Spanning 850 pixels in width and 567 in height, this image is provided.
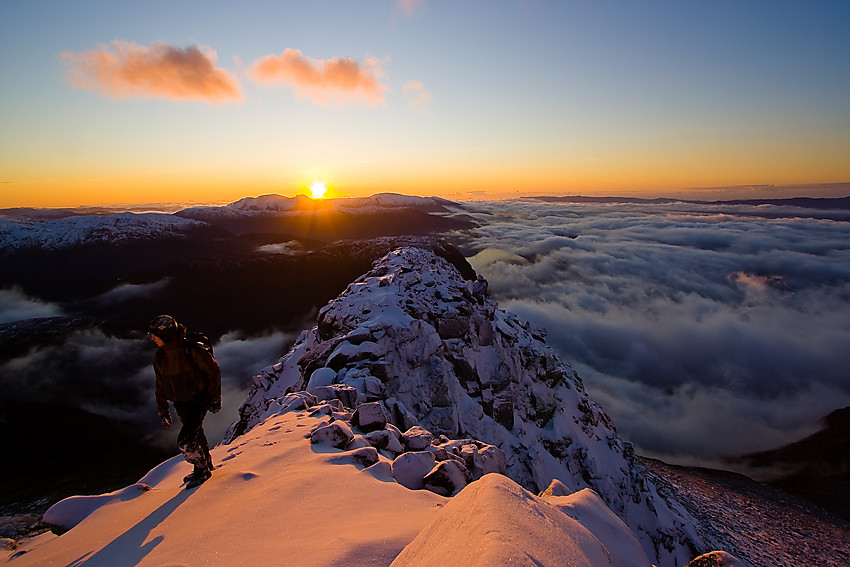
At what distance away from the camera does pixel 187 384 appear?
19.4ft

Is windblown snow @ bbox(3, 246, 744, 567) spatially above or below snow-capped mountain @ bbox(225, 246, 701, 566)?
above

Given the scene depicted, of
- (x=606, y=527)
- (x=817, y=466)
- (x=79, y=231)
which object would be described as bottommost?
(x=817, y=466)

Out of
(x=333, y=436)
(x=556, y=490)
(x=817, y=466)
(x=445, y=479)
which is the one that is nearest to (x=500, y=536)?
(x=445, y=479)

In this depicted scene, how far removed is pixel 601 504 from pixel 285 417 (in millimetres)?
8206

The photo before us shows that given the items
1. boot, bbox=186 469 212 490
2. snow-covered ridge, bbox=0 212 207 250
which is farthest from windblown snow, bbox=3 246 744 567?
snow-covered ridge, bbox=0 212 207 250

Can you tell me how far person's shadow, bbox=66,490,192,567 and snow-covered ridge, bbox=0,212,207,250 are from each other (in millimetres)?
238242

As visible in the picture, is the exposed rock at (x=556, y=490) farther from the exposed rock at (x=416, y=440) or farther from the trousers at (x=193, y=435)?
the trousers at (x=193, y=435)

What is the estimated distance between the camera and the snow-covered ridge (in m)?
177

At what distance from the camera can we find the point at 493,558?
224 cm

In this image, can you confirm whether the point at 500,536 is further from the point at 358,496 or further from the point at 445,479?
the point at 445,479

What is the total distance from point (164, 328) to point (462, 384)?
19.4 metres

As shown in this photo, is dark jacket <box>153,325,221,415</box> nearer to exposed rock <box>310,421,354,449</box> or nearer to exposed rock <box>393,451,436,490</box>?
exposed rock <box>310,421,354,449</box>

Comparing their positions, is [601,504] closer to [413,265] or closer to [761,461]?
[413,265]

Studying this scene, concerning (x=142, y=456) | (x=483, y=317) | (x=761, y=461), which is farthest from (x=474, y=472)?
(x=761, y=461)
